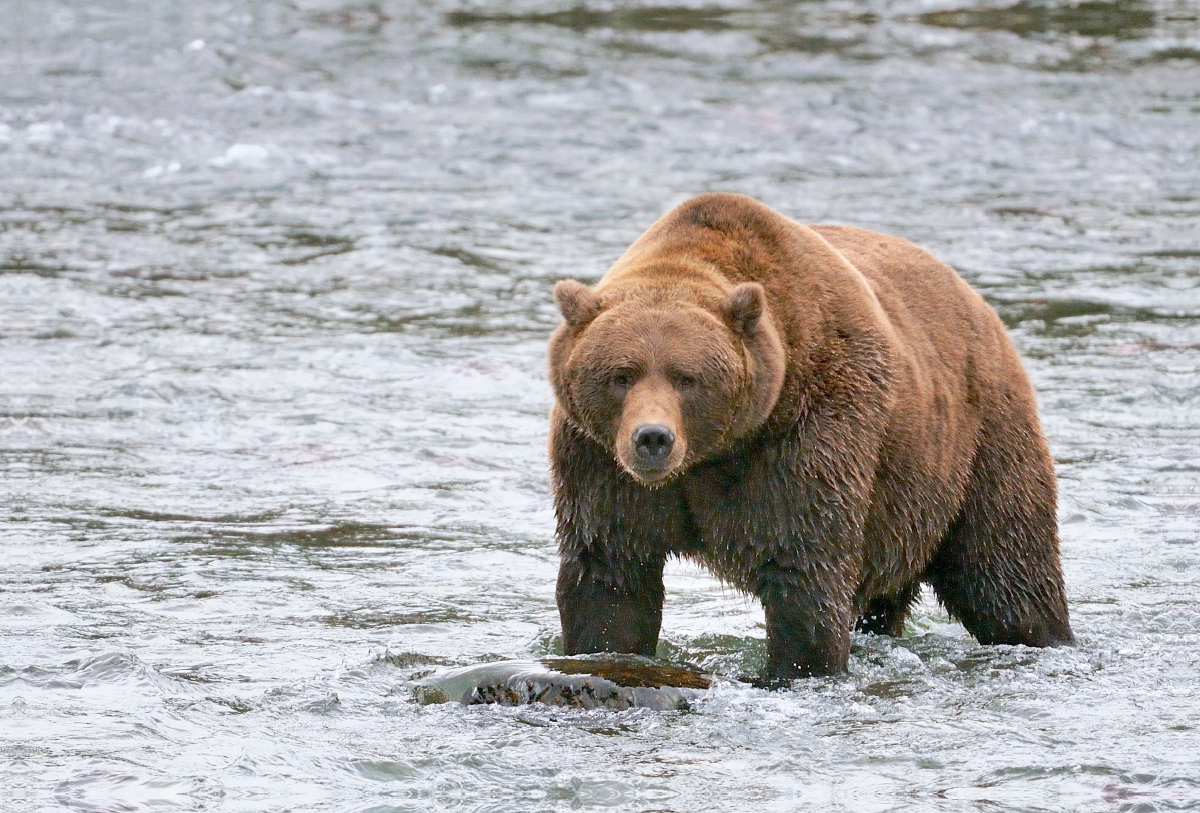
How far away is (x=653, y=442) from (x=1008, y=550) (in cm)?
205

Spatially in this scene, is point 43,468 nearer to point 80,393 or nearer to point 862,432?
point 80,393

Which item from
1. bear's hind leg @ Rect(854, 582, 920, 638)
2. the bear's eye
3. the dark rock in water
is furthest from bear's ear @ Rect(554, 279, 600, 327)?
bear's hind leg @ Rect(854, 582, 920, 638)

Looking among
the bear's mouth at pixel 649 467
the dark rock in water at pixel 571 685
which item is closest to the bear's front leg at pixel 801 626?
the dark rock in water at pixel 571 685

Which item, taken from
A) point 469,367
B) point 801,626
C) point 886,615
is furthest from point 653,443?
point 469,367

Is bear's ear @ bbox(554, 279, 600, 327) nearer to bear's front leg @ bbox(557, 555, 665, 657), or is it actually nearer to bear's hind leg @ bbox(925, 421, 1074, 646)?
bear's front leg @ bbox(557, 555, 665, 657)

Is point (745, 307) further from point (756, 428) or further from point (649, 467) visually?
point (649, 467)

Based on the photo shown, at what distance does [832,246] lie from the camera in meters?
6.07

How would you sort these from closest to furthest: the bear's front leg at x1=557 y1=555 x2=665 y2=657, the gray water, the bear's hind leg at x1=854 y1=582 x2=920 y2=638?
the gray water < the bear's front leg at x1=557 y1=555 x2=665 y2=657 < the bear's hind leg at x1=854 y1=582 x2=920 y2=638

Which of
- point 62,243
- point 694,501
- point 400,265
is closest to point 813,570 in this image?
point 694,501

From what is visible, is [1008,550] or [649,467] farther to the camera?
[1008,550]

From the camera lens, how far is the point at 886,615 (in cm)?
683

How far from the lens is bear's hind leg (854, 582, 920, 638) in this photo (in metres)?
6.69

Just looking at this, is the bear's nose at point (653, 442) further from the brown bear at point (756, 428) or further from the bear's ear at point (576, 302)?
the bear's ear at point (576, 302)

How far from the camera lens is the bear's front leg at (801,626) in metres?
5.59
